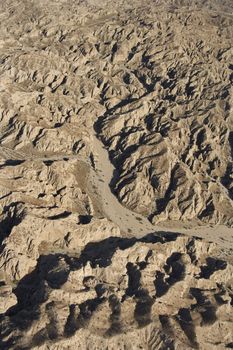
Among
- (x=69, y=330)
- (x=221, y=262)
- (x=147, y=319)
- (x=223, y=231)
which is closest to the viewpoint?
(x=69, y=330)

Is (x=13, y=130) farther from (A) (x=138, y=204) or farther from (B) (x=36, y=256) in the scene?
(B) (x=36, y=256)

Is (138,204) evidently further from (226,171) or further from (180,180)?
(226,171)

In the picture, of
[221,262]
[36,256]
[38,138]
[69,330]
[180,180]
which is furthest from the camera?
[38,138]

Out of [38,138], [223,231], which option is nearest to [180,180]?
[223,231]

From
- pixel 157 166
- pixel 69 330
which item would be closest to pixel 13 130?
pixel 157 166

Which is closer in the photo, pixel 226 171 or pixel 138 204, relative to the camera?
pixel 138 204

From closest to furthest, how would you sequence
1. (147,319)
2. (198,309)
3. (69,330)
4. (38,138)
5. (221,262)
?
(69,330), (147,319), (198,309), (221,262), (38,138)

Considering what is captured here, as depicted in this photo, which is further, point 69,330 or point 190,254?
point 190,254

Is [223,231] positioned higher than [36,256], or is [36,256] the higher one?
[36,256]

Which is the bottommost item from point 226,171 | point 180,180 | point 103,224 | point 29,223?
point 226,171
